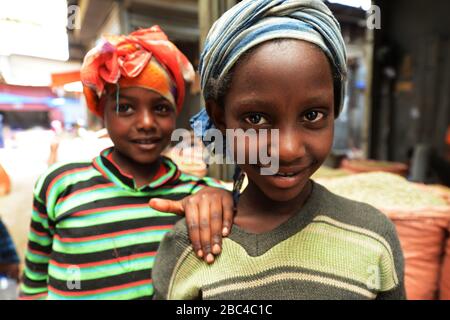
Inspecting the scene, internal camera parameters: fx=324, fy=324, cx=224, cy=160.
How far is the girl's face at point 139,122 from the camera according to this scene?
0.79 metres

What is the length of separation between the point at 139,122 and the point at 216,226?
35cm

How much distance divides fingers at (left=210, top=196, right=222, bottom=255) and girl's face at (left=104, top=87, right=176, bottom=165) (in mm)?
286

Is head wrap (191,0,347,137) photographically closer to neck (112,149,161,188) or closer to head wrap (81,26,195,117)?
head wrap (81,26,195,117)

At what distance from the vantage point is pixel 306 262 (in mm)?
580

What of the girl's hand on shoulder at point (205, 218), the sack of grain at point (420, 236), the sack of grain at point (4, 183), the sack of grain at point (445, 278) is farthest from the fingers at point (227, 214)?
the sack of grain at point (445, 278)

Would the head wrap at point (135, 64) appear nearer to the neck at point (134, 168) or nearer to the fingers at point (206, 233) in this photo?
the neck at point (134, 168)

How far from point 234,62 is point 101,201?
532 mm

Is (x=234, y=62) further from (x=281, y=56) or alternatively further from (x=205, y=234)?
(x=205, y=234)

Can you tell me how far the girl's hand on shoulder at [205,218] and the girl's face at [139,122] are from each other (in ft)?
0.81

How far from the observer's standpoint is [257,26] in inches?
19.4

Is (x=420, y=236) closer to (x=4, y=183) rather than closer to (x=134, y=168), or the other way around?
(x=134, y=168)

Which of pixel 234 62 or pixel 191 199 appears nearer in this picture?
pixel 234 62

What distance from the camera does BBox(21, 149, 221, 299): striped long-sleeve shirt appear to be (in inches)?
31.5
